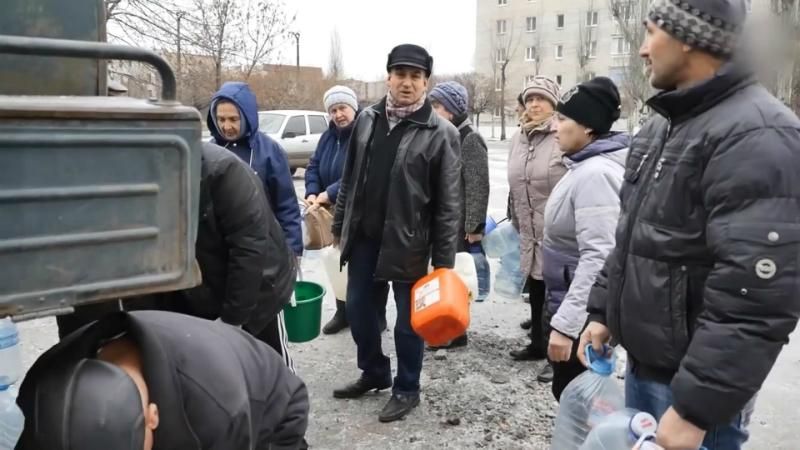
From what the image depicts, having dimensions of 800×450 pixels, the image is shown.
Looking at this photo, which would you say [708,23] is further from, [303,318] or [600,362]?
[303,318]

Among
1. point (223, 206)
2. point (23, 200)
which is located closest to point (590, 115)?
point (223, 206)

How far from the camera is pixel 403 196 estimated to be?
316 centimetres

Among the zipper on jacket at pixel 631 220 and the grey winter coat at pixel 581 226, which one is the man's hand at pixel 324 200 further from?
the zipper on jacket at pixel 631 220

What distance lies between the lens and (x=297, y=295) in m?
3.74

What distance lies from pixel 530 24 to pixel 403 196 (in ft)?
171

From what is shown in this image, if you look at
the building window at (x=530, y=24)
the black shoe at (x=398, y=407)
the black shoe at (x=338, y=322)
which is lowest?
the black shoe at (x=398, y=407)

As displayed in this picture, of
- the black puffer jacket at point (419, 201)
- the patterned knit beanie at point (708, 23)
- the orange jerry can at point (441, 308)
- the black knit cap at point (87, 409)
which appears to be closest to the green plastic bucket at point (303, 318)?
the black puffer jacket at point (419, 201)

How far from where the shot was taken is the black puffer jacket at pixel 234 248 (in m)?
2.36

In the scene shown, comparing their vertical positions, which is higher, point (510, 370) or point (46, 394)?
point (46, 394)

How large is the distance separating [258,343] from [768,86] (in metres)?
1.58

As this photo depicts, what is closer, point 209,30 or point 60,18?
point 60,18

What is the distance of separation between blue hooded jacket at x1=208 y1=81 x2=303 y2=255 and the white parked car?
471 inches

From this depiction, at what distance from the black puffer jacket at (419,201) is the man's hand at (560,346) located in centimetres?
86

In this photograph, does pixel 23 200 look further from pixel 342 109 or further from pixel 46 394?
pixel 342 109
